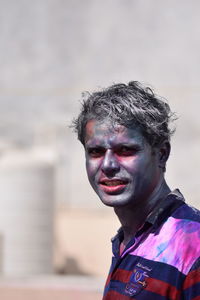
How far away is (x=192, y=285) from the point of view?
1373 millimetres

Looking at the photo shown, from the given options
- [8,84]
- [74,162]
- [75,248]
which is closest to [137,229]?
[75,248]

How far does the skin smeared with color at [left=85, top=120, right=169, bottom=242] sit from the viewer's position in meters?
1.53

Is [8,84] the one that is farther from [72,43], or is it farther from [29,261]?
[29,261]

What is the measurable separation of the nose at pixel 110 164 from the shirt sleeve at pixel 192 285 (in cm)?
29

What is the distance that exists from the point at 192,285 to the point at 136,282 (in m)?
0.13

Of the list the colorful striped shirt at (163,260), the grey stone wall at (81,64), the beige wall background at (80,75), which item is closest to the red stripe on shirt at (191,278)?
the colorful striped shirt at (163,260)

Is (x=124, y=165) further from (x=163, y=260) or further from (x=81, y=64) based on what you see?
(x=81, y=64)

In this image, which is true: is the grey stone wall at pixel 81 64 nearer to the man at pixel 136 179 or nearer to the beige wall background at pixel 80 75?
the beige wall background at pixel 80 75

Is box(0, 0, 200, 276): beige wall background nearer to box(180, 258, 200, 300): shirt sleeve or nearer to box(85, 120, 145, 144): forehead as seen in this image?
box(85, 120, 145, 144): forehead

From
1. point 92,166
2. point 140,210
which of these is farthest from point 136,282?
point 92,166

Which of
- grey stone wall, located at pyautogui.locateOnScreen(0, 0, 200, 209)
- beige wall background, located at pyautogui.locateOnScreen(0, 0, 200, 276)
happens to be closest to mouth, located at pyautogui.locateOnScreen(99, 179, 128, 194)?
beige wall background, located at pyautogui.locateOnScreen(0, 0, 200, 276)

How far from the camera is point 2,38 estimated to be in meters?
19.2

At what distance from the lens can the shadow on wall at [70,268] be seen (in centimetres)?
1076

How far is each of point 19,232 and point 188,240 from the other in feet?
25.8
